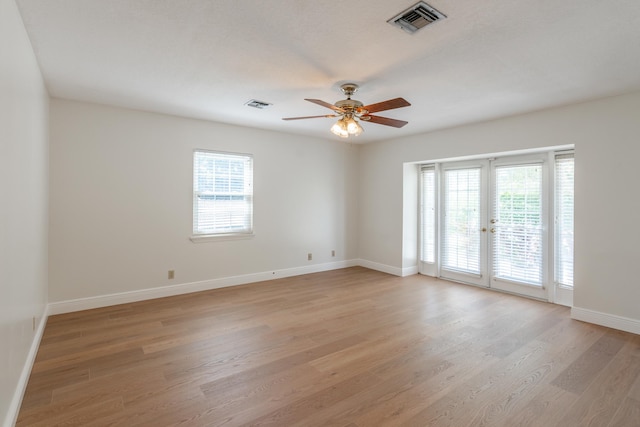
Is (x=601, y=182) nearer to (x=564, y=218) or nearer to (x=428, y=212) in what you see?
(x=564, y=218)

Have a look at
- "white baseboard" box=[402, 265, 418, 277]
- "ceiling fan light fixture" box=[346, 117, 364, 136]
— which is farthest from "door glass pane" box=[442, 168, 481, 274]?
"ceiling fan light fixture" box=[346, 117, 364, 136]

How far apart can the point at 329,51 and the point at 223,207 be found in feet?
10.2

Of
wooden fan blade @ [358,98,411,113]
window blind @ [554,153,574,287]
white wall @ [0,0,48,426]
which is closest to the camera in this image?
white wall @ [0,0,48,426]

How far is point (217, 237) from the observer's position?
4875 millimetres

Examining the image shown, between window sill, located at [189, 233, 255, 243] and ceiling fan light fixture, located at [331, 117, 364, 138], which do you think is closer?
ceiling fan light fixture, located at [331, 117, 364, 138]

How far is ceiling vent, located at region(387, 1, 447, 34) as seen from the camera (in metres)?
1.97

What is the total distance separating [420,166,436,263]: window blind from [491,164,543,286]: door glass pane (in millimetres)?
1055

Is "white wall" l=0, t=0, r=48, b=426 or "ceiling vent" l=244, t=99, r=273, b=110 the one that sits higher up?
"ceiling vent" l=244, t=99, r=273, b=110

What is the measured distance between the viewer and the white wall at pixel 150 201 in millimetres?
3838

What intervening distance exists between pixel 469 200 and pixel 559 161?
4.31ft

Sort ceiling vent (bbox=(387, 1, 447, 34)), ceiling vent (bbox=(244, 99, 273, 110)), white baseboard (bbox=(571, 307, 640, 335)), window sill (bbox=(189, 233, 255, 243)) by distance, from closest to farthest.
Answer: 1. ceiling vent (bbox=(387, 1, 447, 34))
2. white baseboard (bbox=(571, 307, 640, 335))
3. ceiling vent (bbox=(244, 99, 273, 110))
4. window sill (bbox=(189, 233, 255, 243))

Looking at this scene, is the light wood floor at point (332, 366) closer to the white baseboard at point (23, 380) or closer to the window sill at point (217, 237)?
the white baseboard at point (23, 380)

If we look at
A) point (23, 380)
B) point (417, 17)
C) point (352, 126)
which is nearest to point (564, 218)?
point (352, 126)

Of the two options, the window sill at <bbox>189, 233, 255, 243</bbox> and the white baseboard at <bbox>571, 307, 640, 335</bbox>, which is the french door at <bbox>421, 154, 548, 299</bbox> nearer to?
the white baseboard at <bbox>571, 307, 640, 335</bbox>
